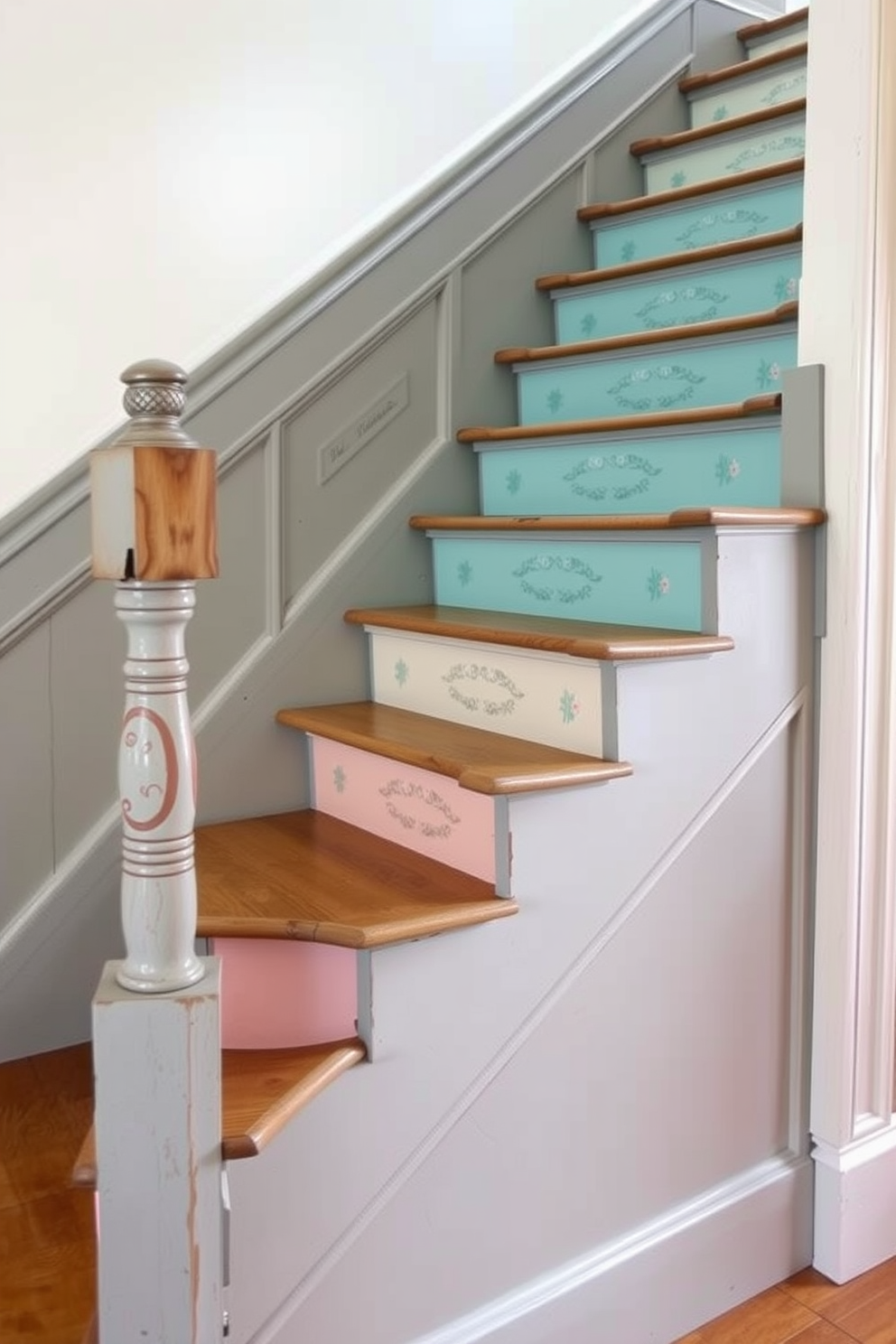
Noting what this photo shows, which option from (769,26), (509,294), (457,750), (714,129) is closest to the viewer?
(457,750)

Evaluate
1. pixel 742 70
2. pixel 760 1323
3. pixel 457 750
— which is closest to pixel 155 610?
pixel 457 750

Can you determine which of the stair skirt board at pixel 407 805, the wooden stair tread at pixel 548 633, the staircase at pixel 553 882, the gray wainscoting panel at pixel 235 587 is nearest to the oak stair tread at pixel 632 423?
the staircase at pixel 553 882

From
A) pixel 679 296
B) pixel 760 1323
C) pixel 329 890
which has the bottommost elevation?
pixel 760 1323

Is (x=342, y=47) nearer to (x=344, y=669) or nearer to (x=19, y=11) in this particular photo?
(x=19, y=11)

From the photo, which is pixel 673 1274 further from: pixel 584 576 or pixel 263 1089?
pixel 584 576

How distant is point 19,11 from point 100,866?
5.19 ft

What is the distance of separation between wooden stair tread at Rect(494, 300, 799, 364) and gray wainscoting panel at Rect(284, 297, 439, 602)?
0.19 metres

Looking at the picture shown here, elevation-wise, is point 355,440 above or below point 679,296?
below

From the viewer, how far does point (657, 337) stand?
7.44 feet

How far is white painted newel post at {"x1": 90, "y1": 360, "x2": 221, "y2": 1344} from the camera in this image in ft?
3.51

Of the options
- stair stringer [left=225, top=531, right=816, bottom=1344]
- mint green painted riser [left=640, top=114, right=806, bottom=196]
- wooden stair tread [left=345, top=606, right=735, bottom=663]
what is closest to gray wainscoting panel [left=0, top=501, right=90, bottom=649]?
wooden stair tread [left=345, top=606, right=735, bottom=663]

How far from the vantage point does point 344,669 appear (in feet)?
7.24

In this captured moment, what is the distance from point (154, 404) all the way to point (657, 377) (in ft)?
4.72

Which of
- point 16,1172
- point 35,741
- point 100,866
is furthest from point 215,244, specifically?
point 16,1172
